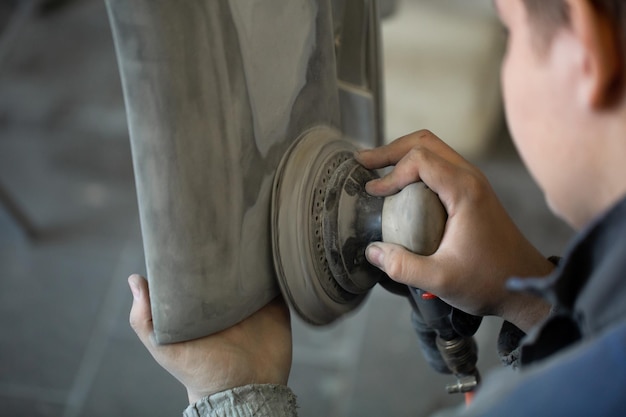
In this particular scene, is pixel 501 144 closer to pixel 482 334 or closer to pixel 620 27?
pixel 482 334

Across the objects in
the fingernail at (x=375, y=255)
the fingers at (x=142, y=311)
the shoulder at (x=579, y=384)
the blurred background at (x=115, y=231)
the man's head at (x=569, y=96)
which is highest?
the man's head at (x=569, y=96)

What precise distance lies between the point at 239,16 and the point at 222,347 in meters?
0.28

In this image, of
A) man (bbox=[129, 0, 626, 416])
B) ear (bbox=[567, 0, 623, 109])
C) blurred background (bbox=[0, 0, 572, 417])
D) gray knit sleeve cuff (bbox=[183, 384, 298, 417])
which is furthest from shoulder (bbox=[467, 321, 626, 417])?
blurred background (bbox=[0, 0, 572, 417])

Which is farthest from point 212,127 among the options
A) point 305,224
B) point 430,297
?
point 430,297

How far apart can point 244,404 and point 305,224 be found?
16cm

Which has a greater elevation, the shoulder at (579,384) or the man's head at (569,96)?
the man's head at (569,96)

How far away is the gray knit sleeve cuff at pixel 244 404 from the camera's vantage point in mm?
655

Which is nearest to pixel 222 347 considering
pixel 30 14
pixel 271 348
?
pixel 271 348

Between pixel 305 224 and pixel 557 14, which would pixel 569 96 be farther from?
pixel 305 224

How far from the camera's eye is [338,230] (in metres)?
0.70

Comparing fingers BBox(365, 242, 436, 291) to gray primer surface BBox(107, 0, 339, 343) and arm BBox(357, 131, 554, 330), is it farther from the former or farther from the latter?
gray primer surface BBox(107, 0, 339, 343)

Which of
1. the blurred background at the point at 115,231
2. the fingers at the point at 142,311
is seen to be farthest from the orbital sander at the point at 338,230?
the blurred background at the point at 115,231

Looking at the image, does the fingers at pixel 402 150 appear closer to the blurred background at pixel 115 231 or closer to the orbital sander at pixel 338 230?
the orbital sander at pixel 338 230

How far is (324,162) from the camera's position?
0.71 m
